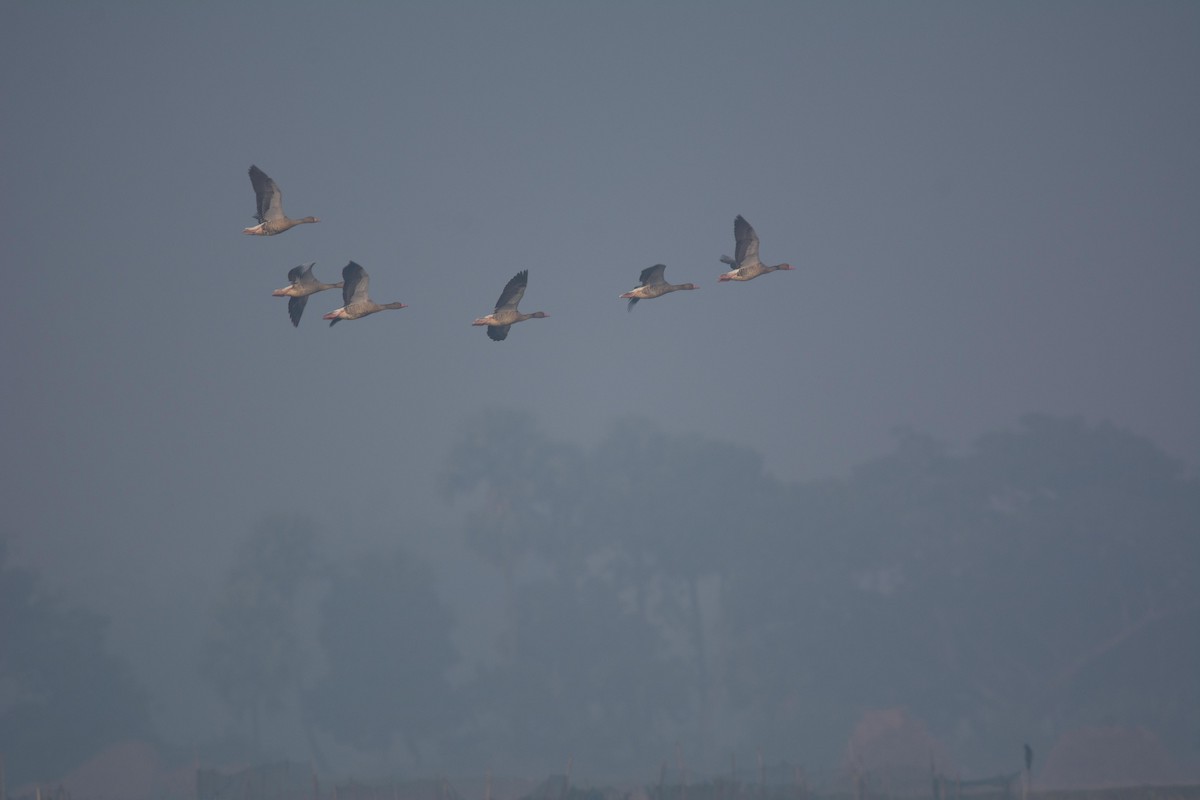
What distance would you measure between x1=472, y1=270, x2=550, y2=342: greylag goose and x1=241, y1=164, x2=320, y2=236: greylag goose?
4.77m

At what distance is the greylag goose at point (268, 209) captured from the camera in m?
24.6

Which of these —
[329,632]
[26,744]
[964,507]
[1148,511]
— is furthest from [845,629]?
[26,744]

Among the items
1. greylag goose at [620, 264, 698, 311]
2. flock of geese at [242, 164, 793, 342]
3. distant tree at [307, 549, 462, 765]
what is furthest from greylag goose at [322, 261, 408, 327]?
distant tree at [307, 549, 462, 765]

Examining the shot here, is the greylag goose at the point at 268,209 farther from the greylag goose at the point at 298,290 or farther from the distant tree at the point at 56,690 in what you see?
the distant tree at the point at 56,690

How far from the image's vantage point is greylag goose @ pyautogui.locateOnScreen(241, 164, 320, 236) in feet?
80.8

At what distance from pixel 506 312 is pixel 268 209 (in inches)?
222

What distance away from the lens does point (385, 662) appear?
70.1 meters

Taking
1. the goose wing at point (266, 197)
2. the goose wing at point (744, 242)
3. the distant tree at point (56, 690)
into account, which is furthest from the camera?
the distant tree at point (56, 690)

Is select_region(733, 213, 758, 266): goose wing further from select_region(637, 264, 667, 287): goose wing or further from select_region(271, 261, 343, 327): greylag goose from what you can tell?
select_region(271, 261, 343, 327): greylag goose

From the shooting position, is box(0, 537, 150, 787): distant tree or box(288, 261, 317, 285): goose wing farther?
box(0, 537, 150, 787): distant tree

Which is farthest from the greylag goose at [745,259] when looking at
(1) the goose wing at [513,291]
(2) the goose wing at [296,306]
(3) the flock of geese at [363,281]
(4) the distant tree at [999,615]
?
(4) the distant tree at [999,615]

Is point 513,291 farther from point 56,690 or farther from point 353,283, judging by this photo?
point 56,690

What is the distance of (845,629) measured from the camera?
68688 mm

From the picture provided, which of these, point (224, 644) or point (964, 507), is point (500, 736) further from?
point (964, 507)
